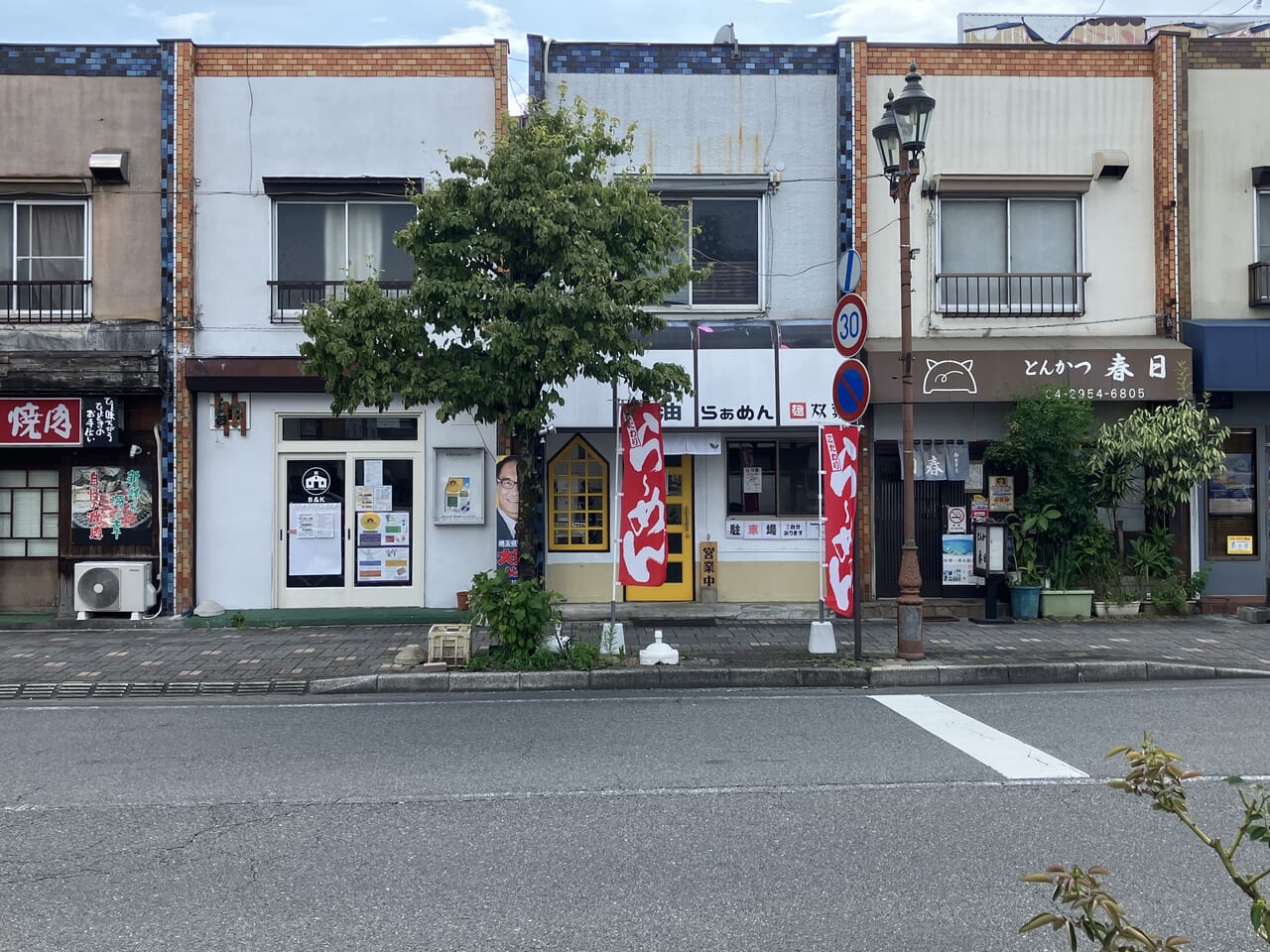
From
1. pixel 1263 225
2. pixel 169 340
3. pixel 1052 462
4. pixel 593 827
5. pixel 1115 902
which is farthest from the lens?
pixel 1263 225

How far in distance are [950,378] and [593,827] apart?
10.4 meters

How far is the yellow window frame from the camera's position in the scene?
15.4 m

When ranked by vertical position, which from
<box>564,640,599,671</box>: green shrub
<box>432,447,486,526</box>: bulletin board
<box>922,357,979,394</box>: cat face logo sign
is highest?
<box>922,357,979,394</box>: cat face logo sign

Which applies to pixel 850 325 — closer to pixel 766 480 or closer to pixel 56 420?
pixel 766 480

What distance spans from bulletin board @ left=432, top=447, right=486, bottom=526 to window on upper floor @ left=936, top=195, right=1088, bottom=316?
7.08 metres

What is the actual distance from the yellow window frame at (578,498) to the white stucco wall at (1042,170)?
450cm

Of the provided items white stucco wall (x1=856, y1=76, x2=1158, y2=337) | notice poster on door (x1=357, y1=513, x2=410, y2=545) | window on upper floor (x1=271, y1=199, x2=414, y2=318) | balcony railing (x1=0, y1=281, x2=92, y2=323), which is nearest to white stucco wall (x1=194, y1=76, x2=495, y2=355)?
window on upper floor (x1=271, y1=199, x2=414, y2=318)

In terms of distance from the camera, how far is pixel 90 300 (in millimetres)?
14688

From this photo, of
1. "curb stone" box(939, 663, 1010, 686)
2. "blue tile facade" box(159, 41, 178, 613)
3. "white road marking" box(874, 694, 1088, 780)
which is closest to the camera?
"white road marking" box(874, 694, 1088, 780)

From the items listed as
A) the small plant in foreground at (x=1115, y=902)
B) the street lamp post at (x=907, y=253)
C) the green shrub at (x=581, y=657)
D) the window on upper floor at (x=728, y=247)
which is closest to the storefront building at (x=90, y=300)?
the green shrub at (x=581, y=657)

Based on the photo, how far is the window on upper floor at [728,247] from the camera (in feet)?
50.5

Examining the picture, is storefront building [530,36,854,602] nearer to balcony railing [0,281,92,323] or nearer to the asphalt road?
the asphalt road

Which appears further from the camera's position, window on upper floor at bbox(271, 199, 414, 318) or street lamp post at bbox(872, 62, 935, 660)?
window on upper floor at bbox(271, 199, 414, 318)

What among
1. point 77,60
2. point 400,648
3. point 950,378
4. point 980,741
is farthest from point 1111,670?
point 77,60
